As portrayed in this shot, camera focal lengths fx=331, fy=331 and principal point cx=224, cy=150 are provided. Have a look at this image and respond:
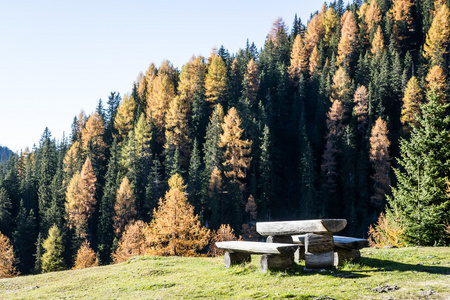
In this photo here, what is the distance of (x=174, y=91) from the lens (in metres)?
93.1

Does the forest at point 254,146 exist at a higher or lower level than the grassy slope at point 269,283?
higher

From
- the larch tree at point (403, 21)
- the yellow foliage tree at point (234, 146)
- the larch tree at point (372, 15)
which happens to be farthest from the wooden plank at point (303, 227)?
the larch tree at point (372, 15)

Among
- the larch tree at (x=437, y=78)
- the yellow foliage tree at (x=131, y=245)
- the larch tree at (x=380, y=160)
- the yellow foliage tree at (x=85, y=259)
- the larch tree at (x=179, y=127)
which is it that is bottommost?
the yellow foliage tree at (x=85, y=259)

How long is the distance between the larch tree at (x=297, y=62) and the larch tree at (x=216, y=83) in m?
22.8

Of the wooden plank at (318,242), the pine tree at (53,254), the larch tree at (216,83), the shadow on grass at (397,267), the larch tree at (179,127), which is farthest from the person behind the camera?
the larch tree at (216,83)

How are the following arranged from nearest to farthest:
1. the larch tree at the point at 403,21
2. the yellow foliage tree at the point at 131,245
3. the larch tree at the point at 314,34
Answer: the yellow foliage tree at the point at 131,245, the larch tree at the point at 403,21, the larch tree at the point at 314,34

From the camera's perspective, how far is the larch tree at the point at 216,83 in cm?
8488

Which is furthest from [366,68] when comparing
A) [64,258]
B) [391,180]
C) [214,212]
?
[64,258]

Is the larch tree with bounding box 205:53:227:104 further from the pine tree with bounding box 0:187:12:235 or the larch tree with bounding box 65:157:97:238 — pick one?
the pine tree with bounding box 0:187:12:235

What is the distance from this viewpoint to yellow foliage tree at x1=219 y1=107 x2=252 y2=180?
67.2 meters

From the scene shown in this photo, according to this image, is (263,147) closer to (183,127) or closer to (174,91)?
(183,127)

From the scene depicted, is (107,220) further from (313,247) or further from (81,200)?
(313,247)

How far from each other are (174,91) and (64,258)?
49.7m

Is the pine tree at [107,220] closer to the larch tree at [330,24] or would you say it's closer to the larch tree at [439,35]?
the larch tree at [439,35]
